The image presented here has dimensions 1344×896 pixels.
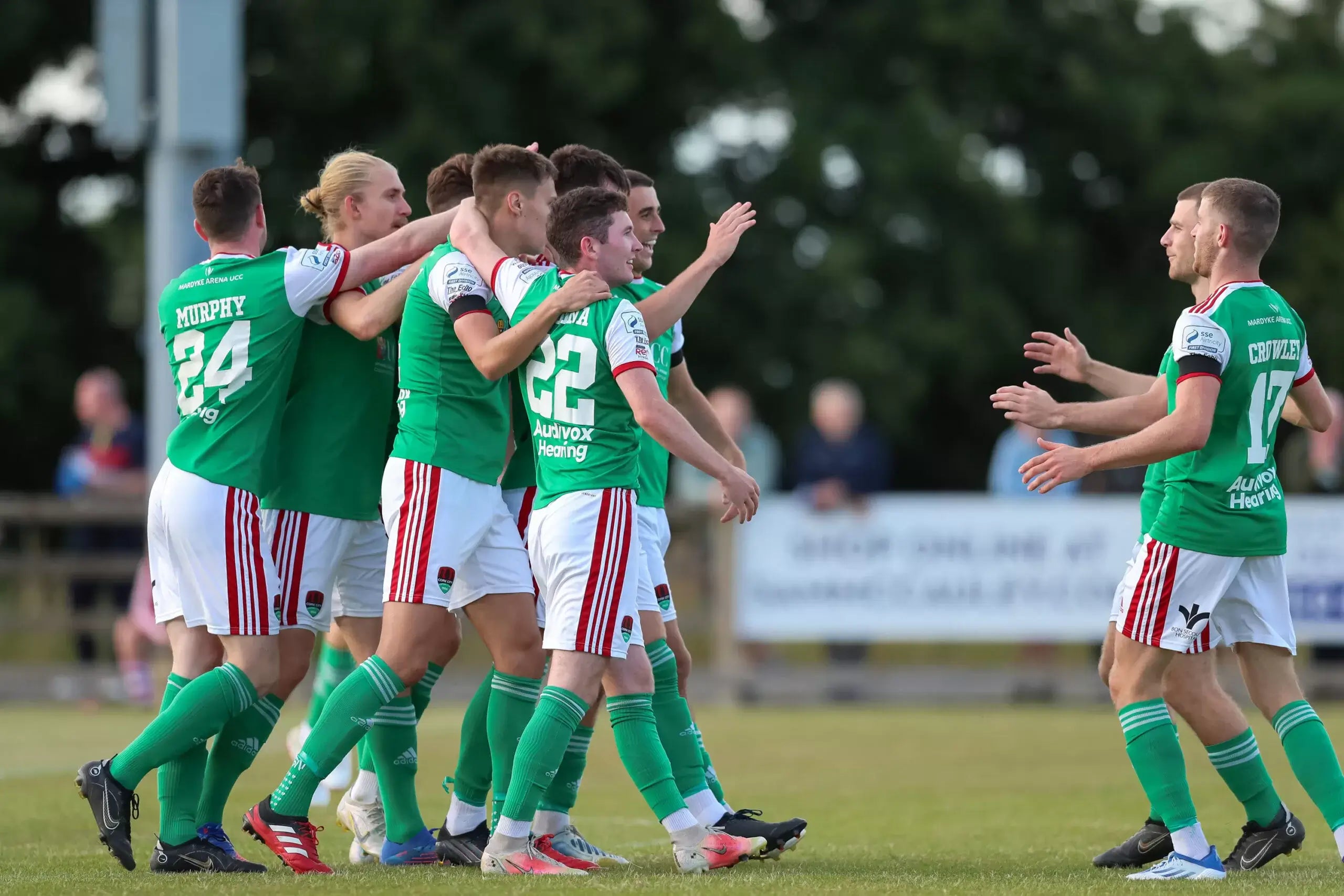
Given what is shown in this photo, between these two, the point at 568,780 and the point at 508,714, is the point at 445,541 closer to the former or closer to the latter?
the point at 508,714

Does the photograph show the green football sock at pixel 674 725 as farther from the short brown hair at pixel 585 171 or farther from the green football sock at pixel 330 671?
the short brown hair at pixel 585 171

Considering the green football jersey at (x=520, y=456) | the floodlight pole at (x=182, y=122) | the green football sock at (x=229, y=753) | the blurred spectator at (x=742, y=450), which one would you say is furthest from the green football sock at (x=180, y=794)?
the blurred spectator at (x=742, y=450)

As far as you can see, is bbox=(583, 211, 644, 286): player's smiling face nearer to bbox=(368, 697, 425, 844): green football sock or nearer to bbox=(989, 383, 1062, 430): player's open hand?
bbox=(989, 383, 1062, 430): player's open hand

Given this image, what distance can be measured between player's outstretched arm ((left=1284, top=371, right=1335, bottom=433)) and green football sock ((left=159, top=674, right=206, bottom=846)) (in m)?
3.90

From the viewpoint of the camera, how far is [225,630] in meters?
5.98

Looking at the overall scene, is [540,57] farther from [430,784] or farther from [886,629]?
[430,784]

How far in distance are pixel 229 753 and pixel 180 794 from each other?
0.27m

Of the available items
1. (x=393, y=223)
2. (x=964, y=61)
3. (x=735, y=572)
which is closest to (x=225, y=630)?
(x=393, y=223)

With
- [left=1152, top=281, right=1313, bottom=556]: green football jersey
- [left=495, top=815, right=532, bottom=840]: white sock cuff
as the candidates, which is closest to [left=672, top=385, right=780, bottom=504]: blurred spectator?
[left=1152, top=281, right=1313, bottom=556]: green football jersey

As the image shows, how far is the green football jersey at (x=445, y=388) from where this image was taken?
5.92 m

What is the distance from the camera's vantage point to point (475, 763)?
636cm

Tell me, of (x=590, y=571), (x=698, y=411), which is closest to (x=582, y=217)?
(x=590, y=571)

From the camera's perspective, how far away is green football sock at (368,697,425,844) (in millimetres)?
6219

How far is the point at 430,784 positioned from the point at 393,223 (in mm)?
3400
